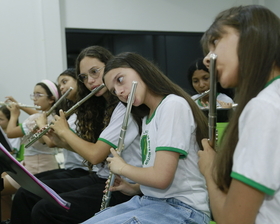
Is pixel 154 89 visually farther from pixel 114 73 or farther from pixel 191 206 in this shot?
pixel 191 206

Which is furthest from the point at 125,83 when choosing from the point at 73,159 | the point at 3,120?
the point at 3,120

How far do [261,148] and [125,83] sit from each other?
0.71 m

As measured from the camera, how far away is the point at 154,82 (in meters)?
1.20

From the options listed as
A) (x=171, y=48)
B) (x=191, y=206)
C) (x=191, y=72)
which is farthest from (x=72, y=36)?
(x=191, y=206)

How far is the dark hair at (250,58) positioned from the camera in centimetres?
68

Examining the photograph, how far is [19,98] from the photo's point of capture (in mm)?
3490

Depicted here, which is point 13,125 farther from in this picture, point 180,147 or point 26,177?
point 180,147

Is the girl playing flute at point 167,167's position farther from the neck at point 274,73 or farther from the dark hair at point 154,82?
the neck at point 274,73

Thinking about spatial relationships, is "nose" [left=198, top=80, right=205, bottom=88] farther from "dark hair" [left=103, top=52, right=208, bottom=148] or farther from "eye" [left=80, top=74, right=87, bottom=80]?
"dark hair" [left=103, top=52, right=208, bottom=148]

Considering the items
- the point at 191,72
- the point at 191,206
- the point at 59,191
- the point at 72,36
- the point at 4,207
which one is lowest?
the point at 4,207

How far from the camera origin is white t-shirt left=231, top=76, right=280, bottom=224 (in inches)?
23.8

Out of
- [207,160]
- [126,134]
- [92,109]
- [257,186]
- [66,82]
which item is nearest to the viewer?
[257,186]

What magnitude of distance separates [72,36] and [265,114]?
141 inches

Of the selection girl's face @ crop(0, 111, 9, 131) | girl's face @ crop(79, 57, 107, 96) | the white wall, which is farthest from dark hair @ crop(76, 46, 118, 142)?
the white wall
